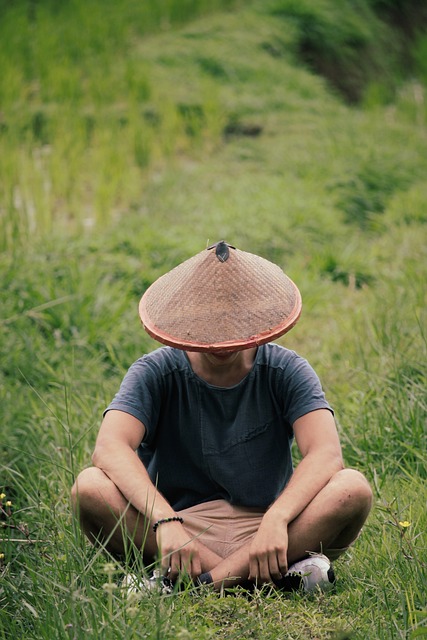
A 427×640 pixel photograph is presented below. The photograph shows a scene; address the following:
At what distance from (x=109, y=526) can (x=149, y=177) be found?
4781 millimetres

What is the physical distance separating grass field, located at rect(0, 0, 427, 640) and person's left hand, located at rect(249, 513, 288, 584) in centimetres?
8

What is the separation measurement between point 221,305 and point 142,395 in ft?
1.35

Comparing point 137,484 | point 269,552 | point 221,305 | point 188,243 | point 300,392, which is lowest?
point 188,243

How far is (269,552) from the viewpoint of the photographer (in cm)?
249

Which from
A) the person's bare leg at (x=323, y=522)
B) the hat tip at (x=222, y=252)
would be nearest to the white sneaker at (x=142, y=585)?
the person's bare leg at (x=323, y=522)

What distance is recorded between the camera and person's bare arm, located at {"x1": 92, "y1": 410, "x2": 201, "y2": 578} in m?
2.51

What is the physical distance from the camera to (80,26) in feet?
30.7

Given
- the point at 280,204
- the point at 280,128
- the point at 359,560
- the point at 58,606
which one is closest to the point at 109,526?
the point at 58,606

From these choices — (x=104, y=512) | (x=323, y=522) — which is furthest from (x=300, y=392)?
(x=104, y=512)

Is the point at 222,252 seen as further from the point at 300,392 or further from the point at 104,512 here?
the point at 104,512

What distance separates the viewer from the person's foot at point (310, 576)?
255 centimetres

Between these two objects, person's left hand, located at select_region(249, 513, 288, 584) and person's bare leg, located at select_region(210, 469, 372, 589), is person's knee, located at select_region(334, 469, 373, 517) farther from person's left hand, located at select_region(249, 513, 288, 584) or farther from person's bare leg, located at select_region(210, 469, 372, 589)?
person's left hand, located at select_region(249, 513, 288, 584)

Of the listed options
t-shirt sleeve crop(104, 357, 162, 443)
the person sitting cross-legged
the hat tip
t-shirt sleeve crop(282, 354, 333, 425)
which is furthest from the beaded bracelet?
the hat tip

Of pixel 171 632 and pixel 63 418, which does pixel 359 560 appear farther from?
pixel 63 418
